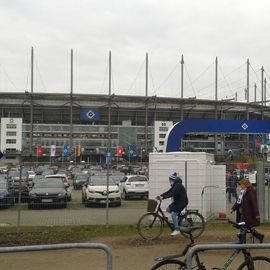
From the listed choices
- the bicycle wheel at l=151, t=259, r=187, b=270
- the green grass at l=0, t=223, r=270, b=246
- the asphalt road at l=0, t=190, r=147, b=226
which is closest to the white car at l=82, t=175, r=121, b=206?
the asphalt road at l=0, t=190, r=147, b=226

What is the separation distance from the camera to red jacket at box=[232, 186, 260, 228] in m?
A: 10.9

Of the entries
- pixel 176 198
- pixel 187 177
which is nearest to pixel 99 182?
pixel 187 177

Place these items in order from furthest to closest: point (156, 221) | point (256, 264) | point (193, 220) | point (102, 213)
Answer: point (102, 213), point (193, 220), point (156, 221), point (256, 264)

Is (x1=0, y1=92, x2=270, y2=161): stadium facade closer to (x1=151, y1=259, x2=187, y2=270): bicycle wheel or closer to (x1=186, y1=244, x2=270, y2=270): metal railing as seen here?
(x1=151, y1=259, x2=187, y2=270): bicycle wheel

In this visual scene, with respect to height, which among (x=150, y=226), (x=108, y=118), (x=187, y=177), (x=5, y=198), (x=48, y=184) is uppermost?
(x=108, y=118)

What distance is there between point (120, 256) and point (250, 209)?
2.92 metres

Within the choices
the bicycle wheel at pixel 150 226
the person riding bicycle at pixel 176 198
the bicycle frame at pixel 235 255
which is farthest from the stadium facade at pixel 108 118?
the bicycle frame at pixel 235 255

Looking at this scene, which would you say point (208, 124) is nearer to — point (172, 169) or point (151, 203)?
point (172, 169)

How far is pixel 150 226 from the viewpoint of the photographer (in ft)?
43.5

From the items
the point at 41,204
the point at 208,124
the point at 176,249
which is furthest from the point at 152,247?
the point at 208,124

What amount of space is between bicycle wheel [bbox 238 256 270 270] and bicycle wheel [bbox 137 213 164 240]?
6524 millimetres

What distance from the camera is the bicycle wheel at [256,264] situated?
259 inches

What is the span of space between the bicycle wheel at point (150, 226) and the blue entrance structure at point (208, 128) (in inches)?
357

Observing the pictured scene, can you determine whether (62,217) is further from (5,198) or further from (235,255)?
(235,255)
